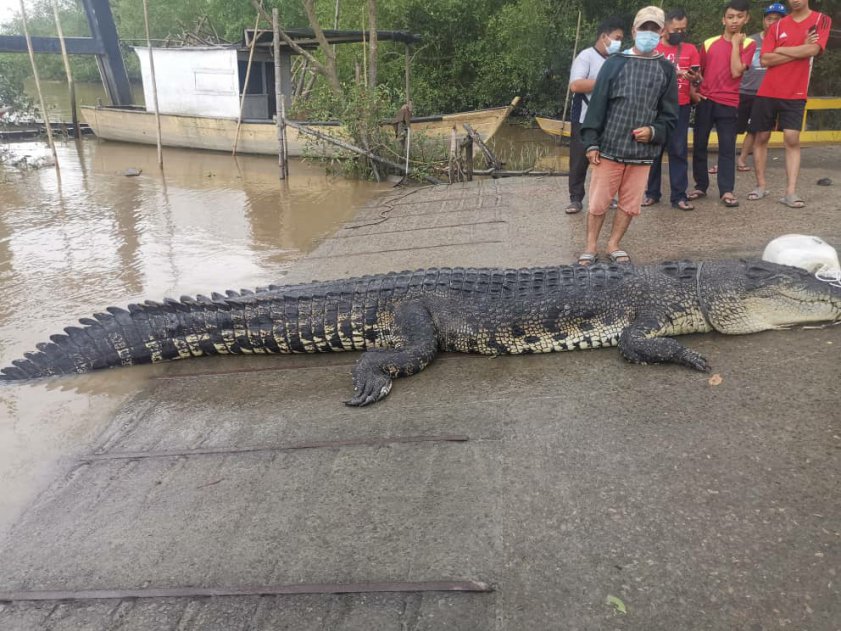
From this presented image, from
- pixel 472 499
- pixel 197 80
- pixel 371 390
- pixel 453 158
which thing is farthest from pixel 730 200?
pixel 197 80

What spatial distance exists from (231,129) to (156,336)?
45.0ft

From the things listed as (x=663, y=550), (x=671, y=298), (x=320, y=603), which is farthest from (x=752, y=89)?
(x=320, y=603)

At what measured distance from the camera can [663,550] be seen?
230 centimetres

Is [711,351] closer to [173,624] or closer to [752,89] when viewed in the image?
[173,624]

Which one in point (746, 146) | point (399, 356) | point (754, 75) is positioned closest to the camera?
point (399, 356)

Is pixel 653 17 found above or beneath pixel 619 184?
above

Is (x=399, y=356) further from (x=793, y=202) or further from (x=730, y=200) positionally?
(x=793, y=202)

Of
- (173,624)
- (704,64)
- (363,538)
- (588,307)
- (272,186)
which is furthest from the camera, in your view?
(272,186)

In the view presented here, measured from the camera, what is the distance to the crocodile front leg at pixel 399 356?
153 inches

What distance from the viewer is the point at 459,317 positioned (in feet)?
14.1

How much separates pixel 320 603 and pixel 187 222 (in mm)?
8480

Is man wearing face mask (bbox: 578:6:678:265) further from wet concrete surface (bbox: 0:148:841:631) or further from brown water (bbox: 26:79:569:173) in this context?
Result: brown water (bbox: 26:79:569:173)

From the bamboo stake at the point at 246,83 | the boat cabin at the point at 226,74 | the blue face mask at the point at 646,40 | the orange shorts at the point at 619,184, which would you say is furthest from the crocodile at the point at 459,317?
the boat cabin at the point at 226,74

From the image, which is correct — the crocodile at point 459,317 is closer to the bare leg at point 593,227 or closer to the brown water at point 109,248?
the brown water at point 109,248
